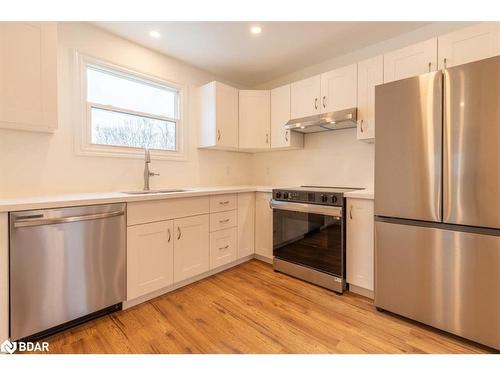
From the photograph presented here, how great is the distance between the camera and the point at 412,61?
207cm

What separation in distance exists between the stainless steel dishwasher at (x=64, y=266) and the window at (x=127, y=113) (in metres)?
0.92

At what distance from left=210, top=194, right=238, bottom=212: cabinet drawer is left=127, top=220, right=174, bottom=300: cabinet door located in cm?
52

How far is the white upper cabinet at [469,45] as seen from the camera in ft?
5.67

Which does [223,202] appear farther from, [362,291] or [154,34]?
[154,34]

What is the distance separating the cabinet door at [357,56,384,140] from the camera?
→ 2.27 meters

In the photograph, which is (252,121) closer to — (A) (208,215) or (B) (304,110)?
(B) (304,110)

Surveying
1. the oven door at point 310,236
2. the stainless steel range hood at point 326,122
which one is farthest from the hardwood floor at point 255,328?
the stainless steel range hood at point 326,122

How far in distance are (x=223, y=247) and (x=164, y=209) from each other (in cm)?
86

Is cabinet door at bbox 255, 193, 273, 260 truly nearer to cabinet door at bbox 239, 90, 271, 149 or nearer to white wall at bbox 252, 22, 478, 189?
white wall at bbox 252, 22, 478, 189

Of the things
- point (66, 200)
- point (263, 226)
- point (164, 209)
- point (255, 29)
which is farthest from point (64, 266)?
point (255, 29)

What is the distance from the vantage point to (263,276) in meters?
2.61

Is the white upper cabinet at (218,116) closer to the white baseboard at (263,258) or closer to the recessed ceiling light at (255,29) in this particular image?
the recessed ceiling light at (255,29)
